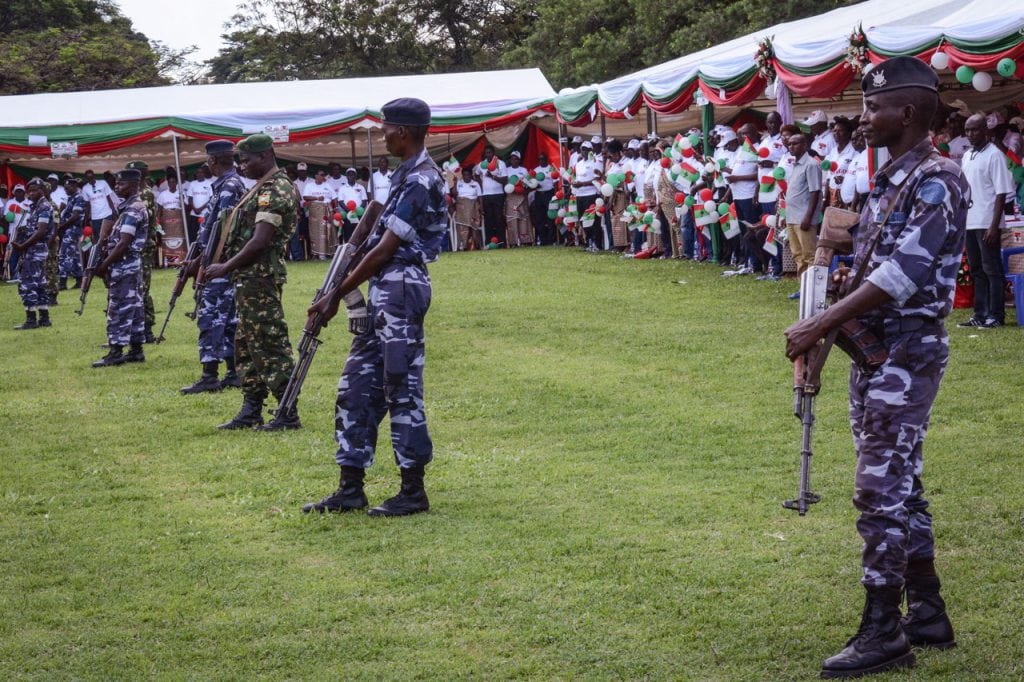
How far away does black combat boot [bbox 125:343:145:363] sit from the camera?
42.5ft

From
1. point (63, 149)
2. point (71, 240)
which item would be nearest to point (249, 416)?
point (71, 240)

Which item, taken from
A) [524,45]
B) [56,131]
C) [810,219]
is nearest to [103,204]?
[56,131]

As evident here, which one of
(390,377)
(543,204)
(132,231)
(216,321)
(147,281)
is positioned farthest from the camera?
(543,204)

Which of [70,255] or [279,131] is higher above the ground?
[279,131]

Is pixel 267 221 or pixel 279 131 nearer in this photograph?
pixel 267 221

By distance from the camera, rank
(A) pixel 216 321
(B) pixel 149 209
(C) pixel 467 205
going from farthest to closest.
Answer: (C) pixel 467 205 → (B) pixel 149 209 → (A) pixel 216 321

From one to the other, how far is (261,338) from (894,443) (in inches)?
223

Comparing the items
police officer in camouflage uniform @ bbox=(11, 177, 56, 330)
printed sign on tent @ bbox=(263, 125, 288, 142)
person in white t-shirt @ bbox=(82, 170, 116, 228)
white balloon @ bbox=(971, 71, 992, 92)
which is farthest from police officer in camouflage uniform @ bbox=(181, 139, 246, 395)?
printed sign on tent @ bbox=(263, 125, 288, 142)

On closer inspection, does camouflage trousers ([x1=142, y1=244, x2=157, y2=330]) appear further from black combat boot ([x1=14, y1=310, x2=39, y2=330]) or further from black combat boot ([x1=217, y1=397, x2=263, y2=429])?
black combat boot ([x1=217, y1=397, x2=263, y2=429])

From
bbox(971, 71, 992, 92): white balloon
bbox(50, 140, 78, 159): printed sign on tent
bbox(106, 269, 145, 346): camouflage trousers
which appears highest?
bbox(50, 140, 78, 159): printed sign on tent

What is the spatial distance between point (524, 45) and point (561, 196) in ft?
70.2

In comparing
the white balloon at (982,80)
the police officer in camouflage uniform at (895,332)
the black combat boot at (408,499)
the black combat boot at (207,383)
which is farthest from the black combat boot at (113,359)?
the police officer in camouflage uniform at (895,332)

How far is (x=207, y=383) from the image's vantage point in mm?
10953

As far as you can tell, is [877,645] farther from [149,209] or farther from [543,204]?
[543,204]
